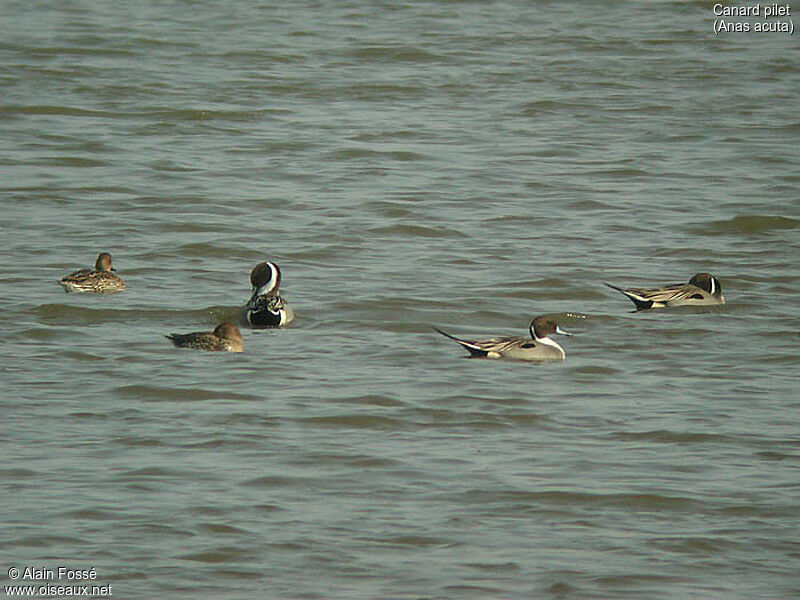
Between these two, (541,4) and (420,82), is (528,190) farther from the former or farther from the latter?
(541,4)

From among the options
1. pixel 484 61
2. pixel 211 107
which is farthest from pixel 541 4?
pixel 211 107

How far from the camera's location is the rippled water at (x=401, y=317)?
7.38 m

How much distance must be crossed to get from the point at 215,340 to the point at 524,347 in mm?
1879

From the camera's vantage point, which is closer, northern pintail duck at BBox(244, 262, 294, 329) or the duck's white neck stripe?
the duck's white neck stripe

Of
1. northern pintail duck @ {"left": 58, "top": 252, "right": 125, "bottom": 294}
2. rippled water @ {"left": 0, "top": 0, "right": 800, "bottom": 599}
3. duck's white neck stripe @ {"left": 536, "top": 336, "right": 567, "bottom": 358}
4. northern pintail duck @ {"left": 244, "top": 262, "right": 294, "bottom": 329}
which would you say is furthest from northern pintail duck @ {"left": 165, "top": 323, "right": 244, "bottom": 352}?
duck's white neck stripe @ {"left": 536, "top": 336, "right": 567, "bottom": 358}

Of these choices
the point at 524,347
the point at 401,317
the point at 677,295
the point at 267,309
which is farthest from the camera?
the point at 677,295

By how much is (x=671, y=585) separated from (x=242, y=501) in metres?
1.98

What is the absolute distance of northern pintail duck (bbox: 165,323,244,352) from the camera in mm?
10602

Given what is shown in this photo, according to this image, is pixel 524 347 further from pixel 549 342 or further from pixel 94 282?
pixel 94 282

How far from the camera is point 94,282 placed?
1208cm

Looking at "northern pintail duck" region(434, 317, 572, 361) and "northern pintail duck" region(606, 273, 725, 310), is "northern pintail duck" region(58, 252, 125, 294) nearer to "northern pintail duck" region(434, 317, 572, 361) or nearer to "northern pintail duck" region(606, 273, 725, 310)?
"northern pintail duck" region(434, 317, 572, 361)

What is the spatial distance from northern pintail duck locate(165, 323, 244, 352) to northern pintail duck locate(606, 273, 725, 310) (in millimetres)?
2716

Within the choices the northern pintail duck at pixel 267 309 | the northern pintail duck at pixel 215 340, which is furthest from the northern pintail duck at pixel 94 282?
the northern pintail duck at pixel 215 340

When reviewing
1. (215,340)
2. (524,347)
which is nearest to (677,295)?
(524,347)
